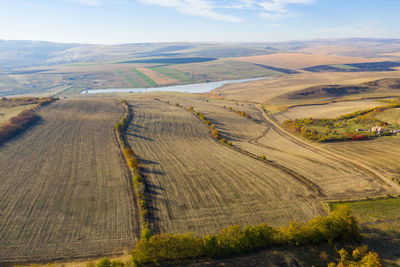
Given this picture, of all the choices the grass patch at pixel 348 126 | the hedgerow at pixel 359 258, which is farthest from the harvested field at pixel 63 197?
the grass patch at pixel 348 126

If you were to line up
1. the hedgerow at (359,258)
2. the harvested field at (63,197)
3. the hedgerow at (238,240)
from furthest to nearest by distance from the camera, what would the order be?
the harvested field at (63,197)
the hedgerow at (238,240)
the hedgerow at (359,258)

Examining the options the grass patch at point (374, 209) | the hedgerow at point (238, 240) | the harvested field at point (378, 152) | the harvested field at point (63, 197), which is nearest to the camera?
the hedgerow at point (238, 240)

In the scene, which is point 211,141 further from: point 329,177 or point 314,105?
point 314,105

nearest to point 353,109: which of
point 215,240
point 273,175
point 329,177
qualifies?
point 329,177

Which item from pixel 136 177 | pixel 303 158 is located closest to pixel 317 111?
pixel 303 158

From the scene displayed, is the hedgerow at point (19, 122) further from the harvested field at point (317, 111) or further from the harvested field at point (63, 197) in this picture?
the harvested field at point (317, 111)

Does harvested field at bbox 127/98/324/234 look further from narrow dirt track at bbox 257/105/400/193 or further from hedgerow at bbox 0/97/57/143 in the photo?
hedgerow at bbox 0/97/57/143
